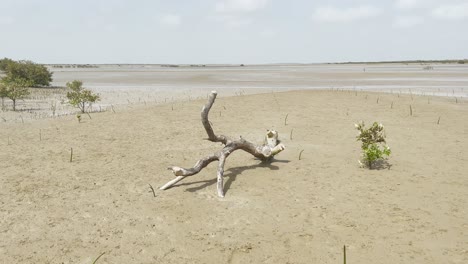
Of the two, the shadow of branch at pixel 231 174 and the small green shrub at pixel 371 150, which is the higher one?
the small green shrub at pixel 371 150

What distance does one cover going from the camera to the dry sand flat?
5.38 m

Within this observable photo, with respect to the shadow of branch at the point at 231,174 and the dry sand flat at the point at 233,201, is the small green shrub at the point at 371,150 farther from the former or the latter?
the shadow of branch at the point at 231,174

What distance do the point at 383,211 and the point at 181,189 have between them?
3.61 meters

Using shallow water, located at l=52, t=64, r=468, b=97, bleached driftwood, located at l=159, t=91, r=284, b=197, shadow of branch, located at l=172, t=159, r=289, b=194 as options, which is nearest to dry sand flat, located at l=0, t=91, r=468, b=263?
shadow of branch, located at l=172, t=159, r=289, b=194

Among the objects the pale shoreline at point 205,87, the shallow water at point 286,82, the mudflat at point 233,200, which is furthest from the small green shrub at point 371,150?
the shallow water at point 286,82

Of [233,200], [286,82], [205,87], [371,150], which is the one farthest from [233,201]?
[286,82]

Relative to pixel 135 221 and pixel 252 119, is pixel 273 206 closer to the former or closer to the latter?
pixel 135 221

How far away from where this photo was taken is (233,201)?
695cm

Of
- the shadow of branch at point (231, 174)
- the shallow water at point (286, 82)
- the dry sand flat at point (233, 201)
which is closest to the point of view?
the dry sand flat at point (233, 201)

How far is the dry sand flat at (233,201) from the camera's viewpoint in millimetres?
5379

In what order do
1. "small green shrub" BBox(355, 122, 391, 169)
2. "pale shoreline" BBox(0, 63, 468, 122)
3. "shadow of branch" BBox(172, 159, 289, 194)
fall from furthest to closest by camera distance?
"pale shoreline" BBox(0, 63, 468, 122) → "small green shrub" BBox(355, 122, 391, 169) → "shadow of branch" BBox(172, 159, 289, 194)

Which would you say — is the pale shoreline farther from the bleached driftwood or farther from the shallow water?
the bleached driftwood

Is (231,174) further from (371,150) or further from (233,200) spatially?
(371,150)

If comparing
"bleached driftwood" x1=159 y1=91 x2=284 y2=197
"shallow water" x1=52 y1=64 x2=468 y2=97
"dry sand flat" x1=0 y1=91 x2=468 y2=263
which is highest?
"shallow water" x1=52 y1=64 x2=468 y2=97
